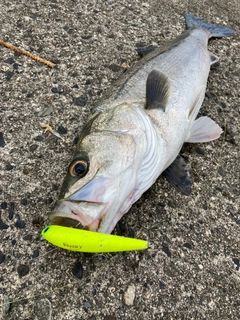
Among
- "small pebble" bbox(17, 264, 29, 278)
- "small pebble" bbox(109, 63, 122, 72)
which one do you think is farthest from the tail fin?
"small pebble" bbox(17, 264, 29, 278)

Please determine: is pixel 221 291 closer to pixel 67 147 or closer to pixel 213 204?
pixel 213 204

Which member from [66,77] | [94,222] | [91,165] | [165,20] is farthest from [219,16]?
[94,222]

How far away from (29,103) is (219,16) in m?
2.92

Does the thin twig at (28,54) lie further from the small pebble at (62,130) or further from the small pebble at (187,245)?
the small pebble at (187,245)

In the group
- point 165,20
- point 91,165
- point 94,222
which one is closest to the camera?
point 94,222

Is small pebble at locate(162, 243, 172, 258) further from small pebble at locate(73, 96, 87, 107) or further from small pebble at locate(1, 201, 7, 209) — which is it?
small pebble at locate(73, 96, 87, 107)

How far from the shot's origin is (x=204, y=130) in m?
3.24

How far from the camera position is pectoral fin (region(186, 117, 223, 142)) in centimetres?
321

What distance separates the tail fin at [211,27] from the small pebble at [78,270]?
309cm

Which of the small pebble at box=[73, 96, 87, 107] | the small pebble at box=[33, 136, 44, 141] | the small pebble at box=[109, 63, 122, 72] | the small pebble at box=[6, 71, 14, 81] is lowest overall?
the small pebble at box=[33, 136, 44, 141]

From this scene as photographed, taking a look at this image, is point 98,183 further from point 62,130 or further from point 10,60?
point 10,60

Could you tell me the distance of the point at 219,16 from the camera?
4777mm

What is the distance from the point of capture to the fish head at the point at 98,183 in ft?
7.01

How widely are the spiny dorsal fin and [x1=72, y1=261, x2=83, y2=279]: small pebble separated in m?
1.28
